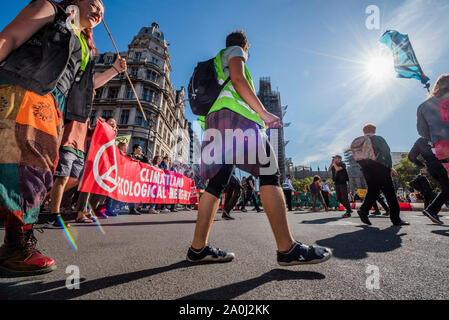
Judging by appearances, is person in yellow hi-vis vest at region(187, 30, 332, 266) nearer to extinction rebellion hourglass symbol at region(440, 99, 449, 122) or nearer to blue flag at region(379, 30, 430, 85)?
extinction rebellion hourglass symbol at region(440, 99, 449, 122)

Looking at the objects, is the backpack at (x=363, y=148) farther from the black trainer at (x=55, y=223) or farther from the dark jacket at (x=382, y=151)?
the black trainer at (x=55, y=223)

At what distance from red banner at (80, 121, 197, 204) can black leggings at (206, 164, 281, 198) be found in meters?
3.05

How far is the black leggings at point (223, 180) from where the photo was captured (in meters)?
1.49

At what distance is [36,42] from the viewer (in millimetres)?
1227

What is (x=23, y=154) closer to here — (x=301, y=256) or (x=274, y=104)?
(x=301, y=256)

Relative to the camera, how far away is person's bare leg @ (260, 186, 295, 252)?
→ 1.33 meters

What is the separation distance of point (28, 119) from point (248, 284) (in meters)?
1.54

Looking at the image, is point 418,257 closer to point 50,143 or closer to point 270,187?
point 270,187

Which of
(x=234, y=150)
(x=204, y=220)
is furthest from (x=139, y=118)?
(x=204, y=220)

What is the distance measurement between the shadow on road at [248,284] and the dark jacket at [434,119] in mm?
3682

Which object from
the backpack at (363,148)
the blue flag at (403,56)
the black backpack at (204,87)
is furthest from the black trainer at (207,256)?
the blue flag at (403,56)

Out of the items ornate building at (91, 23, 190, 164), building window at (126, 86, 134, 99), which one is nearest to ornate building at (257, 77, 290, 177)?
ornate building at (91, 23, 190, 164)
